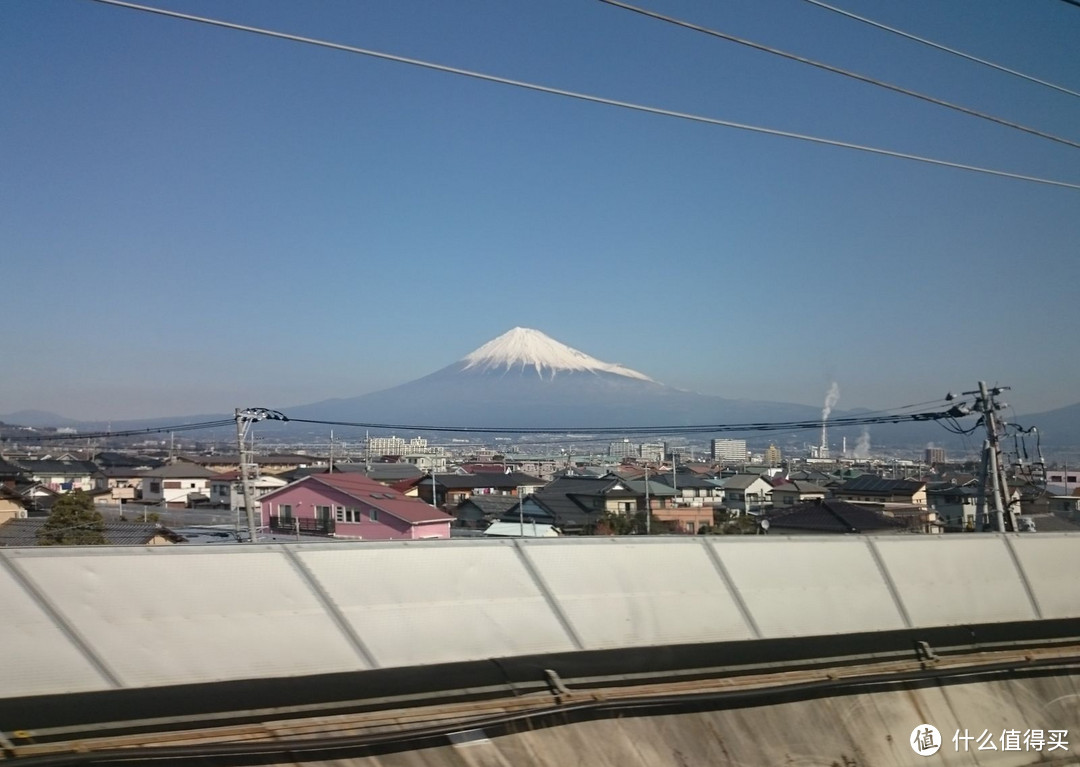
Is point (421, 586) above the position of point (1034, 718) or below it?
above

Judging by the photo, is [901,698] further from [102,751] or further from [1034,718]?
[102,751]

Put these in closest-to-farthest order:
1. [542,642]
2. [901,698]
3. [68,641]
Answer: [68,641] < [542,642] < [901,698]

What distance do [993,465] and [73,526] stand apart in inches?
618

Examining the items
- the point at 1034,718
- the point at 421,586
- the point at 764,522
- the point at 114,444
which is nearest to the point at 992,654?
the point at 1034,718

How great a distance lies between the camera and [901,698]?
6.66m

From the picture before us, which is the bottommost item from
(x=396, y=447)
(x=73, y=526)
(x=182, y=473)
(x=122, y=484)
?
(x=122, y=484)

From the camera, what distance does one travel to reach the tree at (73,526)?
1396cm

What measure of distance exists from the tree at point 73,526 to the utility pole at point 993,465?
49.7ft

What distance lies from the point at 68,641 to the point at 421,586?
2.07 meters

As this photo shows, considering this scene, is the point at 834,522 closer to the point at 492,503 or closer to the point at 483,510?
the point at 483,510

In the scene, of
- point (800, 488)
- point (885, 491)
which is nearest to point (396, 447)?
point (800, 488)

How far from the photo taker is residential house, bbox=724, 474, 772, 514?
3167 cm

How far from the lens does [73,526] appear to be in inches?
514

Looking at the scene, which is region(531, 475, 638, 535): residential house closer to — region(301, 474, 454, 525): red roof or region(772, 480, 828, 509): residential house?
region(301, 474, 454, 525): red roof
